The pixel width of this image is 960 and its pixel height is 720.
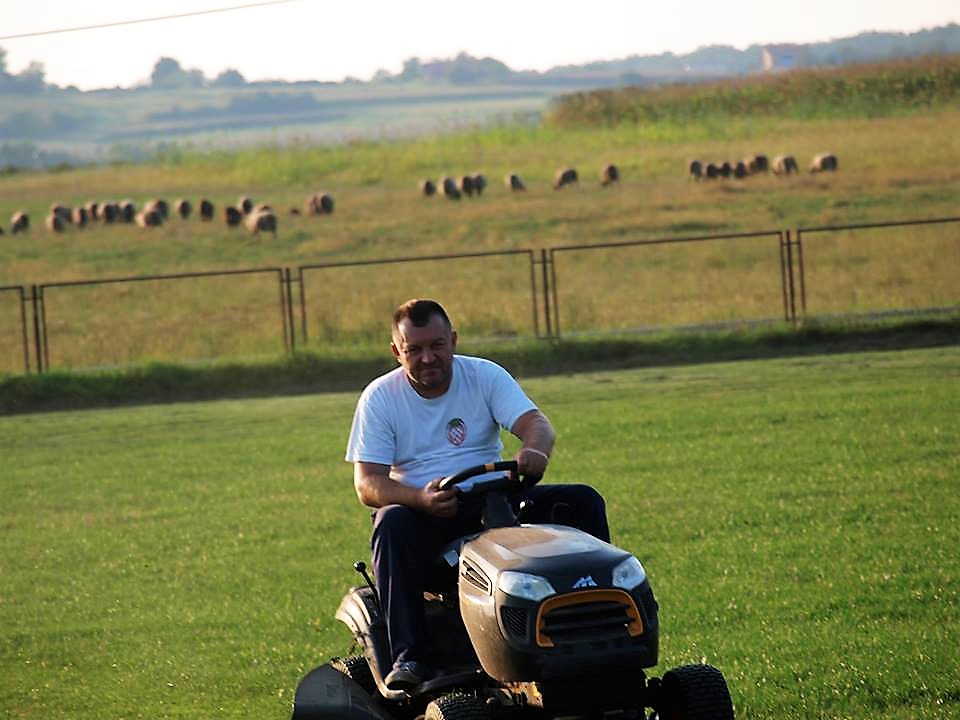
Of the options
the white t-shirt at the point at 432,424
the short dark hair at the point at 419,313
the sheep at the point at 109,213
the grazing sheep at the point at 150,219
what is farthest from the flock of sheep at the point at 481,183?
the short dark hair at the point at 419,313

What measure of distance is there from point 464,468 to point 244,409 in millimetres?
16977

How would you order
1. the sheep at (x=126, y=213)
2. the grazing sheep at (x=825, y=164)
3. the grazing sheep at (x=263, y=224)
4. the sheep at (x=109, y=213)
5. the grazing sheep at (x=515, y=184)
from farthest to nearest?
1. the sheep at (x=109, y=213)
2. the sheep at (x=126, y=213)
3. the grazing sheep at (x=515, y=184)
4. the grazing sheep at (x=825, y=164)
5. the grazing sheep at (x=263, y=224)

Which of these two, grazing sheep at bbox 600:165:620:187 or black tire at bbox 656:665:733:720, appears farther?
grazing sheep at bbox 600:165:620:187

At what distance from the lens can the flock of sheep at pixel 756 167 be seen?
2311 inches

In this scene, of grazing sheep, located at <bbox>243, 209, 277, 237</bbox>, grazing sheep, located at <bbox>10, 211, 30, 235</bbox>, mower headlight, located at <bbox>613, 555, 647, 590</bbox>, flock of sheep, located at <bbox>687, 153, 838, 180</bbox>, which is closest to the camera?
mower headlight, located at <bbox>613, 555, 647, 590</bbox>

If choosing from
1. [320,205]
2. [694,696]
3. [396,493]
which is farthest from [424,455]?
[320,205]

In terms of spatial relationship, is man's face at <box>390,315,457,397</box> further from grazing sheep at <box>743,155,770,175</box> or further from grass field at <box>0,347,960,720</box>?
grazing sheep at <box>743,155,770,175</box>

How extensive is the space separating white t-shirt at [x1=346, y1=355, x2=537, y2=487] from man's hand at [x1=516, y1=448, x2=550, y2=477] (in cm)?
36

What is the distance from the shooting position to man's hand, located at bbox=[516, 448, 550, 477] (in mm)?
7102

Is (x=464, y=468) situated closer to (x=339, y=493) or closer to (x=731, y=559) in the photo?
(x=731, y=559)

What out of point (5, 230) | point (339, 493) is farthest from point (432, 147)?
point (339, 493)

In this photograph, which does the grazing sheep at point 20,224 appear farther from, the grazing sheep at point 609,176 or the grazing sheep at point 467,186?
the grazing sheep at point 609,176

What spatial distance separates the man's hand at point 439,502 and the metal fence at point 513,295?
67.8ft

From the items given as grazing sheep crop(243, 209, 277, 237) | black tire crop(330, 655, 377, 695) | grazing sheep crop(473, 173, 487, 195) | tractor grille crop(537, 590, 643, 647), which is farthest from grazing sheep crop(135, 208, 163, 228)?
tractor grille crop(537, 590, 643, 647)
